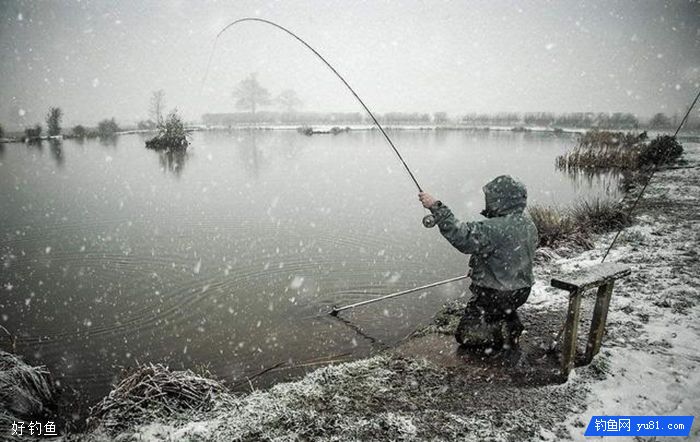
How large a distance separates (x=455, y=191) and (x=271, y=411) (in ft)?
42.5

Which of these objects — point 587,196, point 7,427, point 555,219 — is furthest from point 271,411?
point 587,196

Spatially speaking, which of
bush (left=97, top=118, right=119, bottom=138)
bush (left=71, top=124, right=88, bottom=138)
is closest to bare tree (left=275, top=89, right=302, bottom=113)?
bush (left=97, top=118, right=119, bottom=138)

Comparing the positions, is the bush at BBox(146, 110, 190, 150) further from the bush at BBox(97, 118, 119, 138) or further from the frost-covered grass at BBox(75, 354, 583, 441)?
the frost-covered grass at BBox(75, 354, 583, 441)

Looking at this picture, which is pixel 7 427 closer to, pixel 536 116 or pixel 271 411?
pixel 271 411

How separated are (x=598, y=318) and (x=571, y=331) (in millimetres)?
417

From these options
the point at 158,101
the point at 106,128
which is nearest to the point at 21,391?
the point at 106,128

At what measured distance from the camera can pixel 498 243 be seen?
145 inches

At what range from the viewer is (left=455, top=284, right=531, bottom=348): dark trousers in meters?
3.97

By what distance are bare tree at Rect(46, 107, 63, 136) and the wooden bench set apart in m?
53.3

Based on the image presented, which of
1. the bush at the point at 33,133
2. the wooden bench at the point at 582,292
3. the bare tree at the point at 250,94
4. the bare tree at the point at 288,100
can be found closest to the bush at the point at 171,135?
the bush at the point at 33,133

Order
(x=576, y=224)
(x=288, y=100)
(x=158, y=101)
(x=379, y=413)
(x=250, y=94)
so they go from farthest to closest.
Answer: (x=288, y=100) < (x=250, y=94) < (x=158, y=101) < (x=576, y=224) < (x=379, y=413)

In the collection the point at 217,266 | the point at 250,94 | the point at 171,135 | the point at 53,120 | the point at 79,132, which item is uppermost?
the point at 250,94

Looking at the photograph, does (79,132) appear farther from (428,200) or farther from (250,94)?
(428,200)

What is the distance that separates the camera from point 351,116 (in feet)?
322
